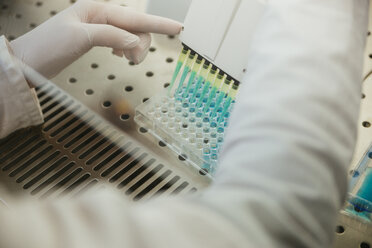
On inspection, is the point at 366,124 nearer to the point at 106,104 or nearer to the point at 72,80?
the point at 106,104

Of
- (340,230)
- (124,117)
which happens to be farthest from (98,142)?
(340,230)

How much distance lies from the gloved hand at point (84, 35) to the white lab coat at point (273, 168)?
1.38ft

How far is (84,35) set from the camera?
1093 mm

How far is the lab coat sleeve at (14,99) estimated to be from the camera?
1.04 metres

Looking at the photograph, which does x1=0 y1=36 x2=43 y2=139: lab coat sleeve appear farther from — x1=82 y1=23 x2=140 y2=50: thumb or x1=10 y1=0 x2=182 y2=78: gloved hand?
x1=82 y1=23 x2=140 y2=50: thumb

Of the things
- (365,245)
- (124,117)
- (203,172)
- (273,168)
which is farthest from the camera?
(124,117)

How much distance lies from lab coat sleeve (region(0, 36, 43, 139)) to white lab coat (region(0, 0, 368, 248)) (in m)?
0.52

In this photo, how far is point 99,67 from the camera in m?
1.18

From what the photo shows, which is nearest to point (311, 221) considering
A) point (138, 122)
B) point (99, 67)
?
point (138, 122)

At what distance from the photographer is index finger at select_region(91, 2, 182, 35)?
1.10 metres

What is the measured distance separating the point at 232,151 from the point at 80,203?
0.22 m

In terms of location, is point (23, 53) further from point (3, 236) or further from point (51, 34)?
point (3, 236)

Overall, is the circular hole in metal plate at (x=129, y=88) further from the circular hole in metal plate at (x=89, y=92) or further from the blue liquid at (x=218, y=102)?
the blue liquid at (x=218, y=102)

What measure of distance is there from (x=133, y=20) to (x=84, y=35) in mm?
125
